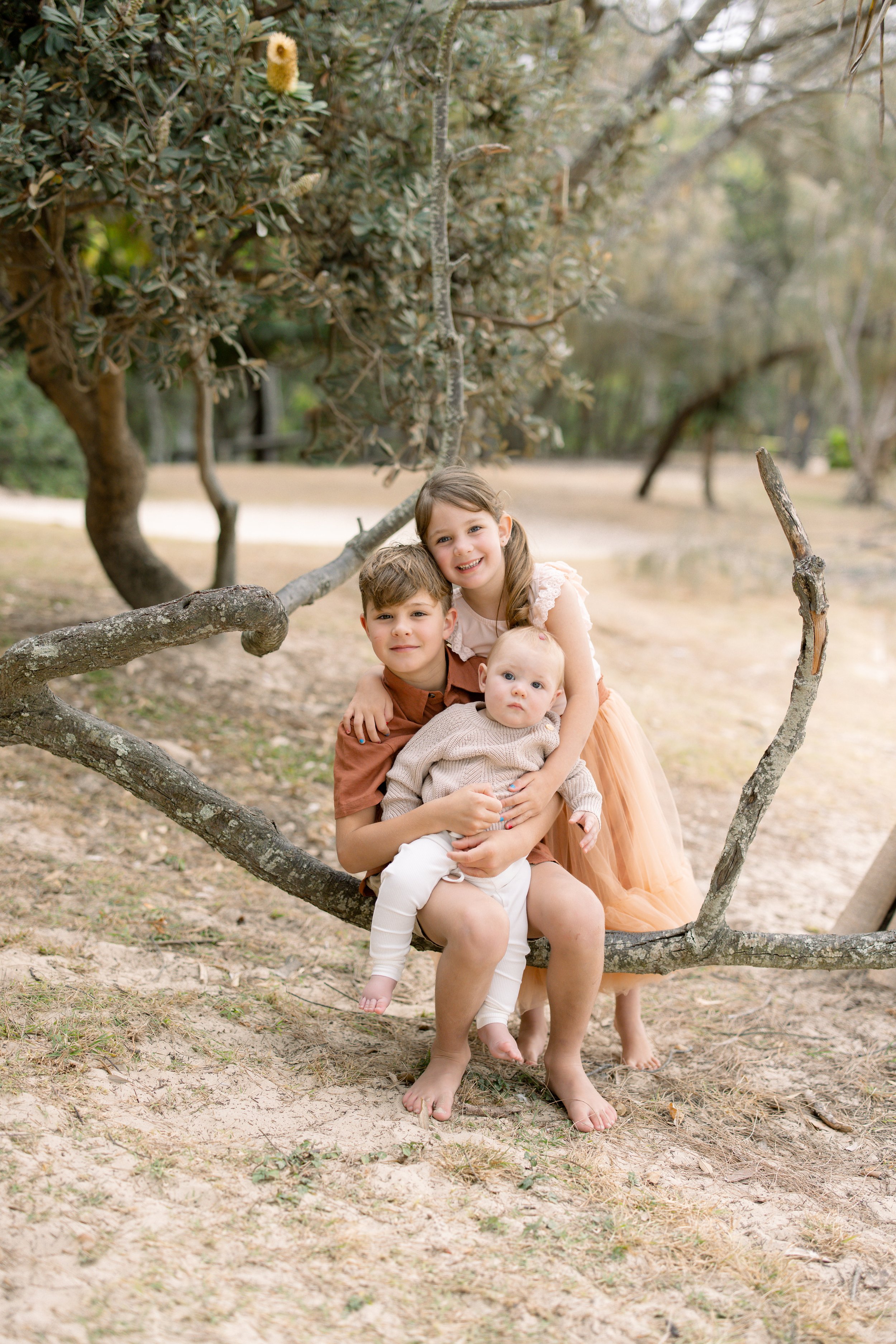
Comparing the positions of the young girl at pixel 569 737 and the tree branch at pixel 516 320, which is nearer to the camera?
the young girl at pixel 569 737

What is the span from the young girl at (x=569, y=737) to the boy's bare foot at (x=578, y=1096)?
23 centimetres

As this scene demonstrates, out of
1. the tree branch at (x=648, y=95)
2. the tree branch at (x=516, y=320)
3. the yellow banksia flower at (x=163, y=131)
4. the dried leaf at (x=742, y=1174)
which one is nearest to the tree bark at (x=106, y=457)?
the yellow banksia flower at (x=163, y=131)

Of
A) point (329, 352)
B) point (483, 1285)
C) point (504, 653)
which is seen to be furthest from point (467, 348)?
point (483, 1285)

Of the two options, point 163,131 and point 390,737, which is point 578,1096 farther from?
point 163,131

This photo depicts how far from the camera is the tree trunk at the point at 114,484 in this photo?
4.90 m

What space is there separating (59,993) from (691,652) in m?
5.73

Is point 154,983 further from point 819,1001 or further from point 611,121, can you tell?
point 611,121

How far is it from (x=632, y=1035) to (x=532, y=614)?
3.57ft

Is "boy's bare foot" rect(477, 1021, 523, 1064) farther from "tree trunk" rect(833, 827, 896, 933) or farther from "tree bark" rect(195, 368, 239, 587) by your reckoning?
"tree bark" rect(195, 368, 239, 587)

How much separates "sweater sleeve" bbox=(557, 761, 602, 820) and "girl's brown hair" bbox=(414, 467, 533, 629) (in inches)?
13.7

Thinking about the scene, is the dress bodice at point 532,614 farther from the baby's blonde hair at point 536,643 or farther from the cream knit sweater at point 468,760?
the cream knit sweater at point 468,760

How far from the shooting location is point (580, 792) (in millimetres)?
2383

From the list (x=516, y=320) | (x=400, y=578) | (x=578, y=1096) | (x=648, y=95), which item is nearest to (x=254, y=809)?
(x=400, y=578)

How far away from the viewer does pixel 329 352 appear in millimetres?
4250
